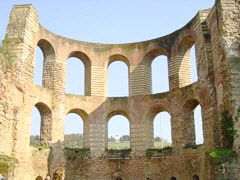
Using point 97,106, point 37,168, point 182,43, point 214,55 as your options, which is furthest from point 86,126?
point 214,55

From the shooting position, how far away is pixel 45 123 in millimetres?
19703

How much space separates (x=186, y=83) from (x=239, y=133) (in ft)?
25.6

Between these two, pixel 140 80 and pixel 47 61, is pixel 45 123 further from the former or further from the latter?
pixel 140 80

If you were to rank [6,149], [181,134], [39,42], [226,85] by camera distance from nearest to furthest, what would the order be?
[226,85]
[6,149]
[181,134]
[39,42]

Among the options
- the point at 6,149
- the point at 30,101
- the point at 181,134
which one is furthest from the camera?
the point at 181,134

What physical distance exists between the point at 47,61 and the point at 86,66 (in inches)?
129

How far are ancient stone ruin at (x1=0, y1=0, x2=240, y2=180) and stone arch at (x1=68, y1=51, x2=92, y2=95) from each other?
77 millimetres

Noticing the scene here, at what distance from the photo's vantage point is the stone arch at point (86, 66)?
2242 cm

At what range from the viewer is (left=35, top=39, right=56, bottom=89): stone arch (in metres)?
20.6

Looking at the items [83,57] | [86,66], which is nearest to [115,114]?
[86,66]

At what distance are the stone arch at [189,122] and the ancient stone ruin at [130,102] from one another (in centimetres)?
6

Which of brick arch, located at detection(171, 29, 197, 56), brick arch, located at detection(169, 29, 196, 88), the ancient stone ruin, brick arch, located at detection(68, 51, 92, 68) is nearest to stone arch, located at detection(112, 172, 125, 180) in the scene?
the ancient stone ruin

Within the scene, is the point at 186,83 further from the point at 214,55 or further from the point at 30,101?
the point at 30,101

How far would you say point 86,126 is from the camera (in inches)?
854
